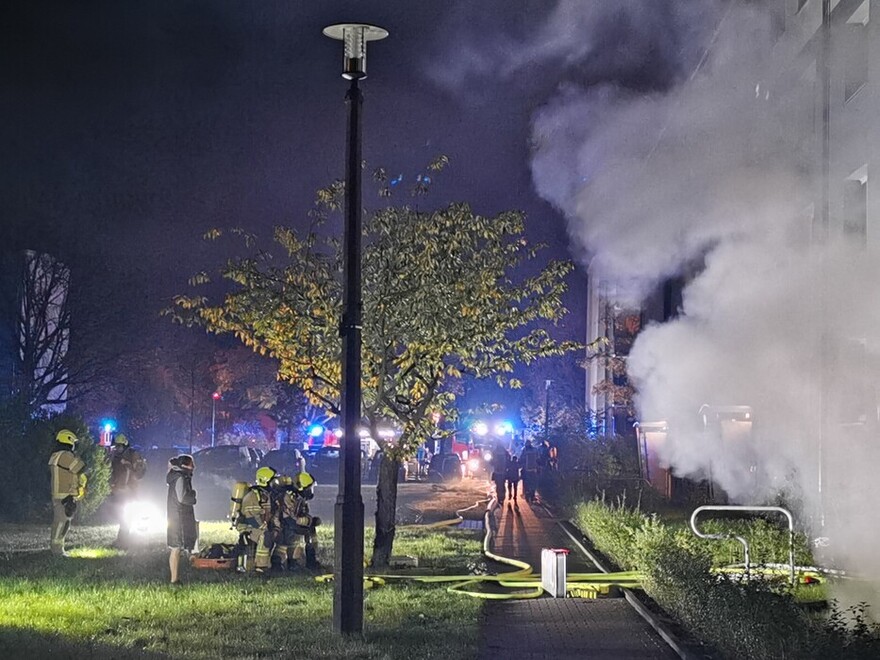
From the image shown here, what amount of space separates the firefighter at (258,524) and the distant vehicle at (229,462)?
672 inches

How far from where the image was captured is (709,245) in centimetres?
2345

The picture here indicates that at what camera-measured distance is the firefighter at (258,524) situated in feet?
44.5

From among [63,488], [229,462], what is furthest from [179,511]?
[229,462]

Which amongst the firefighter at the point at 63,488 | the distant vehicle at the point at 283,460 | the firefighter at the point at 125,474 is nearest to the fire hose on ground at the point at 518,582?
the firefighter at the point at 63,488

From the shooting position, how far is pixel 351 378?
380 inches

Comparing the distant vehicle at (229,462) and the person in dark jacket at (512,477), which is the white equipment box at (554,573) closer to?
the person in dark jacket at (512,477)

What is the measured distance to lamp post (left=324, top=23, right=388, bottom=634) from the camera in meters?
9.36

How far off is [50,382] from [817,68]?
24535mm

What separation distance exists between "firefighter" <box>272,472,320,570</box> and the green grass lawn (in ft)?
2.20

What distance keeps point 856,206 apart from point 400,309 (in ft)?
39.6

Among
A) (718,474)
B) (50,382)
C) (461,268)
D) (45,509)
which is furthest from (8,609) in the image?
(50,382)

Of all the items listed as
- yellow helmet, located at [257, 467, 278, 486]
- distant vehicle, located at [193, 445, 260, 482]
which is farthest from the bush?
distant vehicle, located at [193, 445, 260, 482]

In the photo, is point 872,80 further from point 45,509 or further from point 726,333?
point 45,509

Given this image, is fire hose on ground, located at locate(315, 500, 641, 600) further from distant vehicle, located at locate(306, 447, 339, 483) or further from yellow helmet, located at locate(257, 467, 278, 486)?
distant vehicle, located at locate(306, 447, 339, 483)
